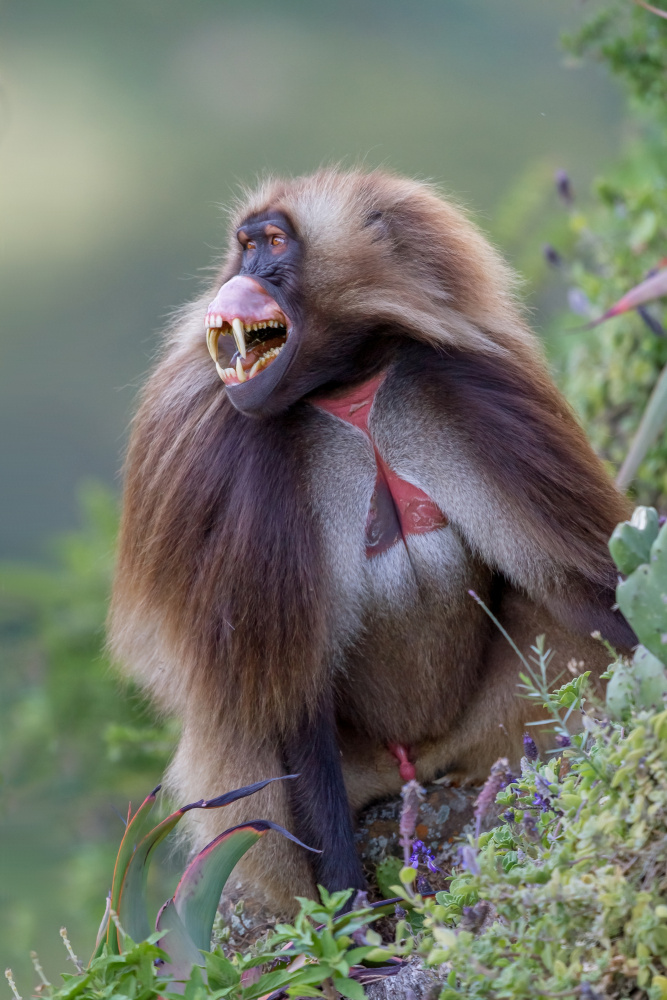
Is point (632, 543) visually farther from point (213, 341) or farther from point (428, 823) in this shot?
point (428, 823)

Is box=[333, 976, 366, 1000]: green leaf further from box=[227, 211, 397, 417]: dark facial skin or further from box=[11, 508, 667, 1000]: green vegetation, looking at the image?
box=[227, 211, 397, 417]: dark facial skin

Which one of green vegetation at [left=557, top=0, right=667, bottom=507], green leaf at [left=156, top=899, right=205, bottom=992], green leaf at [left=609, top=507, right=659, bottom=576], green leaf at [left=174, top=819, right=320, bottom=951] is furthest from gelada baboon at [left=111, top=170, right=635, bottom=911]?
green vegetation at [left=557, top=0, right=667, bottom=507]

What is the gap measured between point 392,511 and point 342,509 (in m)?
0.10

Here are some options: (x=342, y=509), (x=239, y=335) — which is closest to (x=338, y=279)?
(x=239, y=335)

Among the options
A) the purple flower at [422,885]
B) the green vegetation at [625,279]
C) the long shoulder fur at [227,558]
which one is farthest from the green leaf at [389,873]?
the green vegetation at [625,279]

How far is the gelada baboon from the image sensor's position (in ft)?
6.30

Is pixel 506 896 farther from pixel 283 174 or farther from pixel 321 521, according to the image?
pixel 283 174

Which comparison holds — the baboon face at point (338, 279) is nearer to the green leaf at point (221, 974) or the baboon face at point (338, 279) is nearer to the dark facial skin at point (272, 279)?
the dark facial skin at point (272, 279)

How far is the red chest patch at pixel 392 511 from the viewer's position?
199cm

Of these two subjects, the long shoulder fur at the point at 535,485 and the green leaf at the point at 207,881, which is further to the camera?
the long shoulder fur at the point at 535,485

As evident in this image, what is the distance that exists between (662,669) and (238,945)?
1.33 metres

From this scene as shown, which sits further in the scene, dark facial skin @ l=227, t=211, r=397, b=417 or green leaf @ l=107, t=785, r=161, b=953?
dark facial skin @ l=227, t=211, r=397, b=417

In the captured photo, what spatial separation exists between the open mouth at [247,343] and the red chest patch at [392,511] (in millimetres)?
199

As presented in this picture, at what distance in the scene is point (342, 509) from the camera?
197 centimetres
